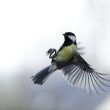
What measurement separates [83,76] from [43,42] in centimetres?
20

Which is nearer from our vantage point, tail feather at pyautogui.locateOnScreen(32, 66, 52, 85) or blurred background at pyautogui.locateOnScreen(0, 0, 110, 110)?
tail feather at pyautogui.locateOnScreen(32, 66, 52, 85)

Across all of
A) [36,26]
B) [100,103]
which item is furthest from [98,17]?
[100,103]

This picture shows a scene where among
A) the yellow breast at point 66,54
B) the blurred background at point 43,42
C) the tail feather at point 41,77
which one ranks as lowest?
the blurred background at point 43,42

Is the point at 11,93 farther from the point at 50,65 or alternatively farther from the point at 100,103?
the point at 50,65

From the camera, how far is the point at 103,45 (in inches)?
36.2

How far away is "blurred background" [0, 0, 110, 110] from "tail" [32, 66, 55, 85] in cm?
3

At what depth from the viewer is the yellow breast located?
49cm

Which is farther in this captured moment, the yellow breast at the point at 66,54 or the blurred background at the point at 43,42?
the blurred background at the point at 43,42

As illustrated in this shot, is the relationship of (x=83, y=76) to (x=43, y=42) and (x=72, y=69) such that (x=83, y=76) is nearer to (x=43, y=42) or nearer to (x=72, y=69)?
(x=72, y=69)

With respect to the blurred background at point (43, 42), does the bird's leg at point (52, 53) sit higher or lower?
higher

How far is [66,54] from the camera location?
0.50m

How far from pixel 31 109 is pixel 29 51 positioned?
130 centimetres

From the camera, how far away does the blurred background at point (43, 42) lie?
78cm

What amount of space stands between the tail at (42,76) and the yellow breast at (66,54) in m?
0.02
